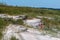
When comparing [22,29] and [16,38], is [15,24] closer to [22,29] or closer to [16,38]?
[22,29]

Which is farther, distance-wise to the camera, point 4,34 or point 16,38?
point 4,34

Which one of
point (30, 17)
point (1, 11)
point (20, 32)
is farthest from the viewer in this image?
point (1, 11)

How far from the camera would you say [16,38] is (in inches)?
637

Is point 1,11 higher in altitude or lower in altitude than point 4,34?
lower

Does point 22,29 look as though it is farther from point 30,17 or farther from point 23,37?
point 30,17

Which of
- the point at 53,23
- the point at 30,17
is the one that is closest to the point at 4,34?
the point at 53,23

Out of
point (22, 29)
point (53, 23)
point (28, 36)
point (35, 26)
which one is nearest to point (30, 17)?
point (53, 23)

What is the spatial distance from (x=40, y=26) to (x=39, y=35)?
3.87m

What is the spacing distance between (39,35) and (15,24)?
560 centimetres

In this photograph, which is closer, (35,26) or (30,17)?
(35,26)

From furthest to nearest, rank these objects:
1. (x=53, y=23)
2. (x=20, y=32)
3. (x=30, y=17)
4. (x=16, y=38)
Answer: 1. (x=30, y=17)
2. (x=53, y=23)
3. (x=20, y=32)
4. (x=16, y=38)

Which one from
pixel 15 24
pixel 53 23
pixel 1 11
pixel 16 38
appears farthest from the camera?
pixel 1 11

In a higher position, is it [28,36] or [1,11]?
[28,36]

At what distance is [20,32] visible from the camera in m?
18.9
